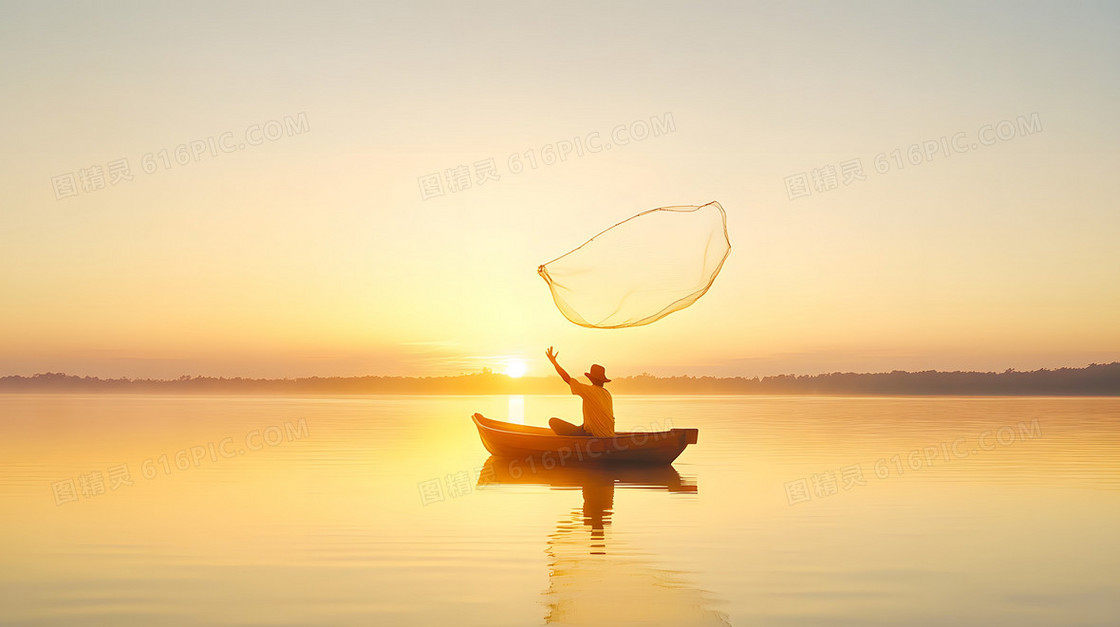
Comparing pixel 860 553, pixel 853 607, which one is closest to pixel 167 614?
pixel 853 607

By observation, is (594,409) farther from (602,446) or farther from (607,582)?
(607,582)

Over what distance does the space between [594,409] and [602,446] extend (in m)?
1.07

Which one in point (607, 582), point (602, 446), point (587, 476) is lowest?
point (607, 582)

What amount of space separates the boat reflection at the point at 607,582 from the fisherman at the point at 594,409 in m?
4.30

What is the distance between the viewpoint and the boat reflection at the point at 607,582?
995 centimetres

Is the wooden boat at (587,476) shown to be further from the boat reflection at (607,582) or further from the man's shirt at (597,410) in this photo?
the boat reflection at (607,582)

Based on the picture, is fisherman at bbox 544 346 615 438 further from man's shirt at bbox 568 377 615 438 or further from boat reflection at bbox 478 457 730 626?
boat reflection at bbox 478 457 730 626

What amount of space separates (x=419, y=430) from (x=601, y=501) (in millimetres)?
30526

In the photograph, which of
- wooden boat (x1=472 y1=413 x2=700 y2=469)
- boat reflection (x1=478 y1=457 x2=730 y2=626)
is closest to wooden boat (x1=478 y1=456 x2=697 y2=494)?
wooden boat (x1=472 y1=413 x2=700 y2=469)

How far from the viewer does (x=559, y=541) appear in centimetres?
1491

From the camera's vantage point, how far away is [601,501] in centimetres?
2005

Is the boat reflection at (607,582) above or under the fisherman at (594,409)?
under

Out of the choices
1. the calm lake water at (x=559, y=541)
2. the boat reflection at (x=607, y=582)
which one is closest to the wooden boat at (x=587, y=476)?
the calm lake water at (x=559, y=541)

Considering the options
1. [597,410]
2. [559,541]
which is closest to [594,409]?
[597,410]
